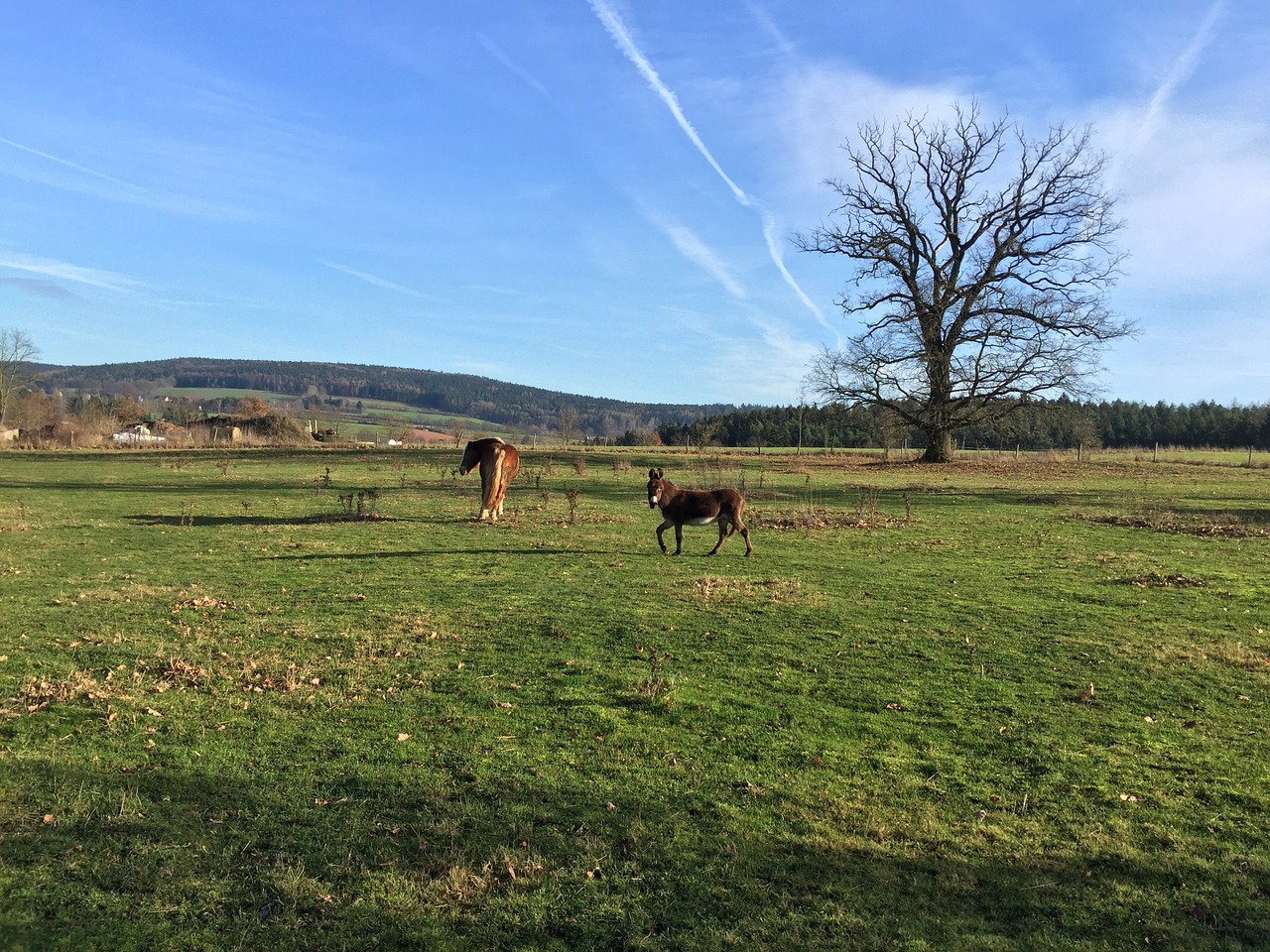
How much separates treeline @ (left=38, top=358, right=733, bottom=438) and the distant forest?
0.95ft

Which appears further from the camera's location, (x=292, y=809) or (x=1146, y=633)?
(x=1146, y=633)

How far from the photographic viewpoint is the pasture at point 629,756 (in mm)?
3529

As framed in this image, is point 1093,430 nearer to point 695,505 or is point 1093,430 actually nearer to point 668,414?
point 695,505

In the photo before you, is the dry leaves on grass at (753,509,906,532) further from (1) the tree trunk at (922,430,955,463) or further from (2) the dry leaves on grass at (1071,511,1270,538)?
(1) the tree trunk at (922,430,955,463)

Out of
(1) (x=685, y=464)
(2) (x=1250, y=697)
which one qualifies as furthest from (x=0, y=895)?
(1) (x=685, y=464)

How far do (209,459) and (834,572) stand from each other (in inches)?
1752

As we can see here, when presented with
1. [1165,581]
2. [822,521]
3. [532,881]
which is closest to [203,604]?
[532,881]

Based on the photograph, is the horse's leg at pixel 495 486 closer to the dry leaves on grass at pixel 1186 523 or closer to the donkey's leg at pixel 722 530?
the donkey's leg at pixel 722 530

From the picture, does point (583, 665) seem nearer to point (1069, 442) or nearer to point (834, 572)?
point (834, 572)

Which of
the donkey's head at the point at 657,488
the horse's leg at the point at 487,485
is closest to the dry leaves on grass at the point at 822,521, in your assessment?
the donkey's head at the point at 657,488

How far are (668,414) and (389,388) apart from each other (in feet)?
215

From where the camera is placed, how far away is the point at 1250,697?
21.9 feet

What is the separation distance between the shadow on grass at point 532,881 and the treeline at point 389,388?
5234 inches

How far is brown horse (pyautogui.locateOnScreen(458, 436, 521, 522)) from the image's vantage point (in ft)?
62.8
